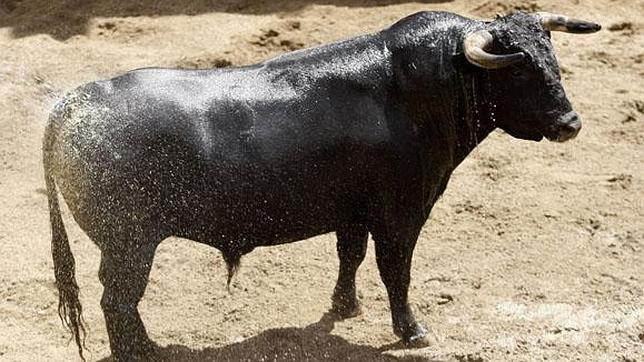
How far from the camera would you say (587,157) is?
25.0 feet

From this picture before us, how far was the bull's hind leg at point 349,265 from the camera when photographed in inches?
230

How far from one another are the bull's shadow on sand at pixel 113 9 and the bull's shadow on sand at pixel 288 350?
14.5 ft

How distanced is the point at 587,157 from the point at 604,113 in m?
0.63

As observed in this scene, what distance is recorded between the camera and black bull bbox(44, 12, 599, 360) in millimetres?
5012

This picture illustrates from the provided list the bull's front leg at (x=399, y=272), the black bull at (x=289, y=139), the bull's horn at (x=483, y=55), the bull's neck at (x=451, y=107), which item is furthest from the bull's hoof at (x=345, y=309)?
the bull's horn at (x=483, y=55)

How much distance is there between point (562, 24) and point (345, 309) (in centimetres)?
186

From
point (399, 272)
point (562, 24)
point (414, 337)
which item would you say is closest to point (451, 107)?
point (562, 24)

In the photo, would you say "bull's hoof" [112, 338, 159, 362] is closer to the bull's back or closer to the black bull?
the black bull

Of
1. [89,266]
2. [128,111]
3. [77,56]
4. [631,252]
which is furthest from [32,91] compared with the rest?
[631,252]

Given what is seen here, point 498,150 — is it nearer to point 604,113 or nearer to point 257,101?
point 604,113

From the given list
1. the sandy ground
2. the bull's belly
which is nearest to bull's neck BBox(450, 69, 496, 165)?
the bull's belly

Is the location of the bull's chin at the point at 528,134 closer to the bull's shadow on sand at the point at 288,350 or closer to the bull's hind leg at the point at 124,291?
the bull's shadow on sand at the point at 288,350

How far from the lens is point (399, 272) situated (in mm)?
5637

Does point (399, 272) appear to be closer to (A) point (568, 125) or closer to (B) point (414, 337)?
(B) point (414, 337)
